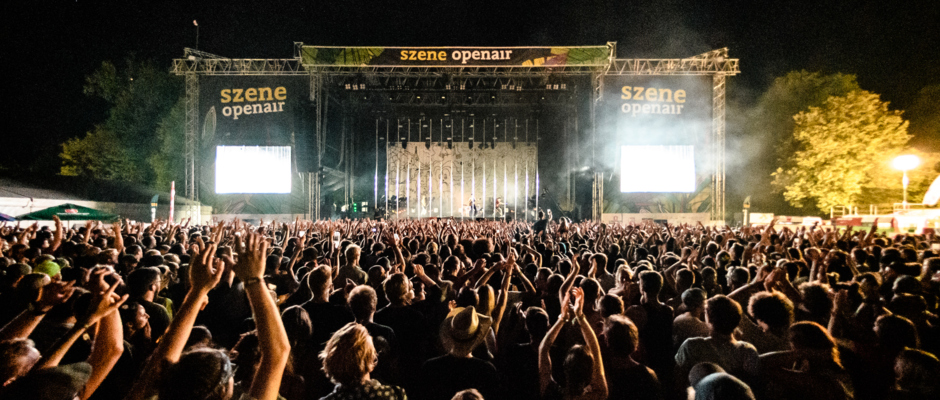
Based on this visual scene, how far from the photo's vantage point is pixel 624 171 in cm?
2053

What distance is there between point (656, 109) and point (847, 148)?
35.8ft

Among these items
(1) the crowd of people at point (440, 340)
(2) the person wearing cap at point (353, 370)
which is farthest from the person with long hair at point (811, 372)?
(2) the person wearing cap at point (353, 370)

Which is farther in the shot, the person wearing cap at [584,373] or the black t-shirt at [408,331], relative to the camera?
the black t-shirt at [408,331]

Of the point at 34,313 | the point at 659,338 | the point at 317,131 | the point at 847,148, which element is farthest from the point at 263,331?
the point at 847,148

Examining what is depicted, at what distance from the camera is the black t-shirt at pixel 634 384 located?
7.02 ft

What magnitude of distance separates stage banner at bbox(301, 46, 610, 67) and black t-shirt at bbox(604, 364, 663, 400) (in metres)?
15.2

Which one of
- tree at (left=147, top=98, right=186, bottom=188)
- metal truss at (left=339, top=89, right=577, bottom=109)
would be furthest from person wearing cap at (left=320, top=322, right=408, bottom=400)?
tree at (left=147, top=98, right=186, bottom=188)

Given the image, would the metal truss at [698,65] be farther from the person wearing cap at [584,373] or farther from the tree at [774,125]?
the person wearing cap at [584,373]

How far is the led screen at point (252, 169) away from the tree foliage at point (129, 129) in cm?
1436

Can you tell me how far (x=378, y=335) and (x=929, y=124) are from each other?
113 feet

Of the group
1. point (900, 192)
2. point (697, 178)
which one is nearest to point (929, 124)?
point (900, 192)

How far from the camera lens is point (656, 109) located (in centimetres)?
1958

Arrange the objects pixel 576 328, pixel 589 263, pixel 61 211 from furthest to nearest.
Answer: pixel 61 211
pixel 589 263
pixel 576 328

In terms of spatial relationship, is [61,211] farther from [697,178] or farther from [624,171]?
[697,178]
